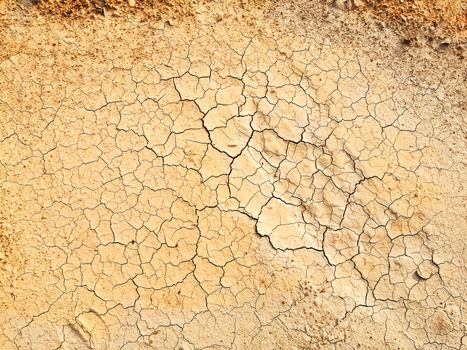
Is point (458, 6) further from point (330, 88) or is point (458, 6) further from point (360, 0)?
point (330, 88)

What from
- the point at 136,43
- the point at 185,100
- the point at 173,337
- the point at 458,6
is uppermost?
the point at 458,6

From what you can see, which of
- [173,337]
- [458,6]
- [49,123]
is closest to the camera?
[173,337]

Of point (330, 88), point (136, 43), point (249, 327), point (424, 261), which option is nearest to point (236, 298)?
point (249, 327)

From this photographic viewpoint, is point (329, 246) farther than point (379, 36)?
No

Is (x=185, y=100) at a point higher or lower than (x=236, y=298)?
higher

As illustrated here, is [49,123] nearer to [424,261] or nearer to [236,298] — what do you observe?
[236,298]

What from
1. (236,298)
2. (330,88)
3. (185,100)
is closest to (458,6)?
(330,88)

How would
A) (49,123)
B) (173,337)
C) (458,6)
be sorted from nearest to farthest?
(173,337) < (49,123) < (458,6)
